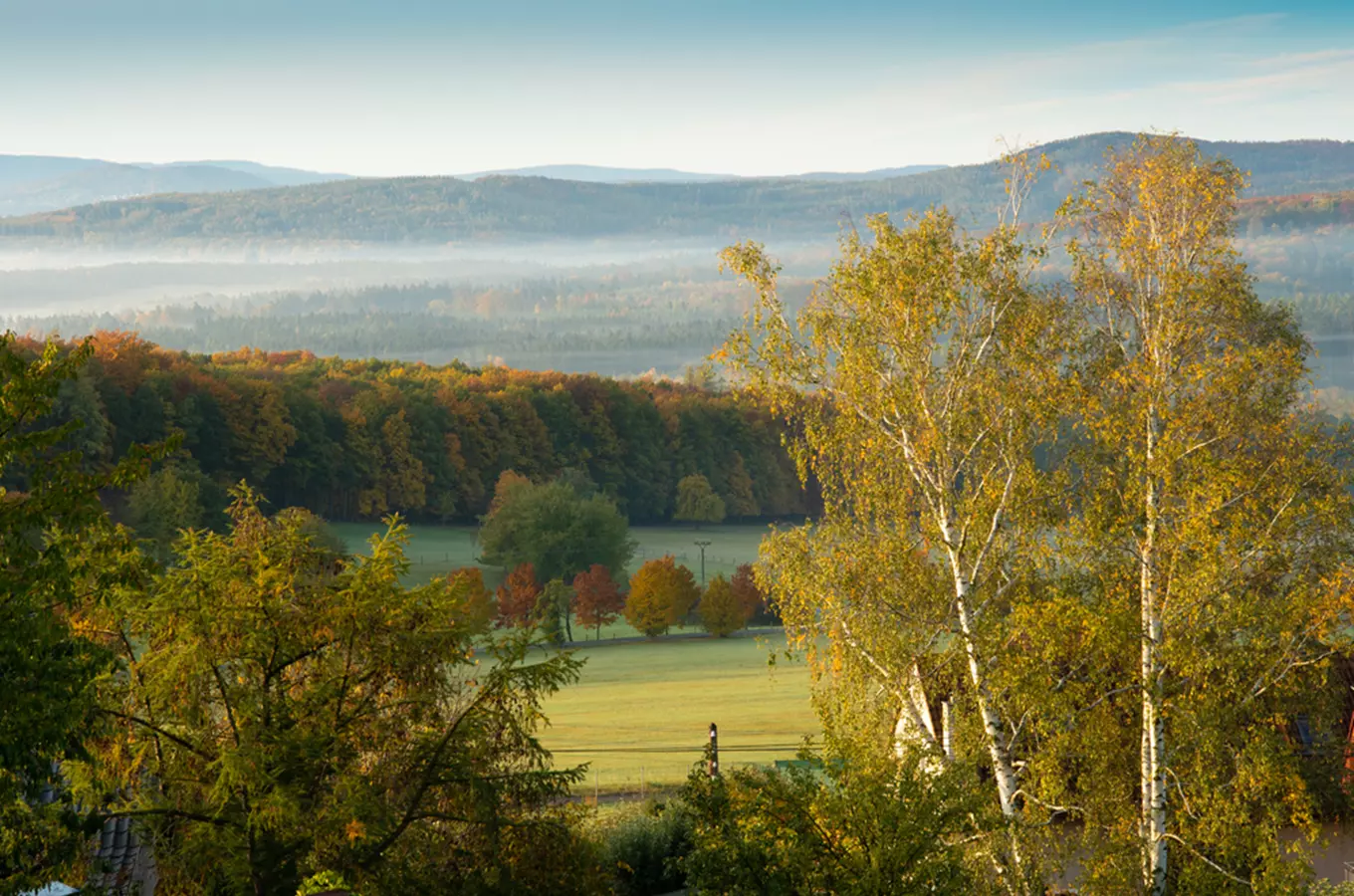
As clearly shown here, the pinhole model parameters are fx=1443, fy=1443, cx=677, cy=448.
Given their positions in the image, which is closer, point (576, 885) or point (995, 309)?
point (576, 885)

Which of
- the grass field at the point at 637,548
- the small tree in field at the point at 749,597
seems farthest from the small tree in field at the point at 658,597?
the grass field at the point at 637,548

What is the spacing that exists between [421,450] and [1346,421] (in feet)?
329

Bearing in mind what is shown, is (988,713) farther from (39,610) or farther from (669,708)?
(669,708)

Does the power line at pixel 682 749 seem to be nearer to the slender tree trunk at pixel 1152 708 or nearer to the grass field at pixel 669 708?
the grass field at pixel 669 708

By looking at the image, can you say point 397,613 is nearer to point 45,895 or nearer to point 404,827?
point 404,827

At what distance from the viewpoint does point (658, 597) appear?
83625 mm

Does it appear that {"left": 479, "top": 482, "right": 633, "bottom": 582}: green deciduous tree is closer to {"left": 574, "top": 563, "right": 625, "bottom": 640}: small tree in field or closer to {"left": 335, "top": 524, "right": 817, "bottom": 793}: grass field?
{"left": 335, "top": 524, "right": 817, "bottom": 793}: grass field

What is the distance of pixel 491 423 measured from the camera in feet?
401

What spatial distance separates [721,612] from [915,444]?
210 feet

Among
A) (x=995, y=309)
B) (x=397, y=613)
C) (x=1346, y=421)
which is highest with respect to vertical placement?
(x=995, y=309)

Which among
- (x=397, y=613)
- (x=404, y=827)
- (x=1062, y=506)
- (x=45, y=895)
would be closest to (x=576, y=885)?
(x=404, y=827)

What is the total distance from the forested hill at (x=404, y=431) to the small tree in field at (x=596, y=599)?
73.4ft

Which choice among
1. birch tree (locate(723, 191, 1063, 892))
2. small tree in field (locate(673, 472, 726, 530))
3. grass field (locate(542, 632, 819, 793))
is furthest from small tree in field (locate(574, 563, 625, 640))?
birch tree (locate(723, 191, 1063, 892))

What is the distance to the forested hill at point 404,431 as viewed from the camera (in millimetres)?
100250
